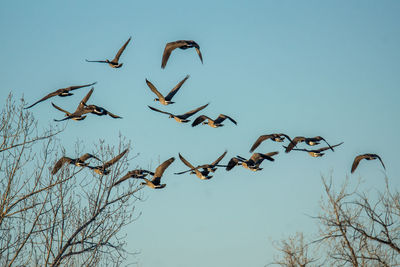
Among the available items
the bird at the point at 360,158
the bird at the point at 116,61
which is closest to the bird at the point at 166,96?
the bird at the point at 116,61

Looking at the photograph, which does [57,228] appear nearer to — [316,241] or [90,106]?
[90,106]

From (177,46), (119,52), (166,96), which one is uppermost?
(119,52)

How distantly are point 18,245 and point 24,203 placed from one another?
3.53ft

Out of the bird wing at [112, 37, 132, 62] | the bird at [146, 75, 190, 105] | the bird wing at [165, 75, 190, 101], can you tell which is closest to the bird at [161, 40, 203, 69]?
the bird at [146, 75, 190, 105]

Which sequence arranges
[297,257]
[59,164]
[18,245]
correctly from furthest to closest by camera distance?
[297,257] → [59,164] → [18,245]

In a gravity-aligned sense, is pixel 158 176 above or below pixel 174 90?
below

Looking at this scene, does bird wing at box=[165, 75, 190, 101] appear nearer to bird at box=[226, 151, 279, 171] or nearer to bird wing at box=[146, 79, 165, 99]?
bird wing at box=[146, 79, 165, 99]

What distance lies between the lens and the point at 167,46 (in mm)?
14047

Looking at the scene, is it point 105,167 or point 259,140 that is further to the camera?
point 259,140

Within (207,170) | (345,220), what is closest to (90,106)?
(207,170)

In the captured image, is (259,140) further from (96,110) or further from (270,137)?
(96,110)

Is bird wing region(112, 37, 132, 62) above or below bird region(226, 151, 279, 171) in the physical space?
above

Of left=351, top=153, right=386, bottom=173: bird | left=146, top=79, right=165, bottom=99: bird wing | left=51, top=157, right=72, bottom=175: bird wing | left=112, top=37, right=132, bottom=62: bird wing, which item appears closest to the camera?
left=51, top=157, right=72, bottom=175: bird wing

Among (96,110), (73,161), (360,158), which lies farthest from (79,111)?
(360,158)
